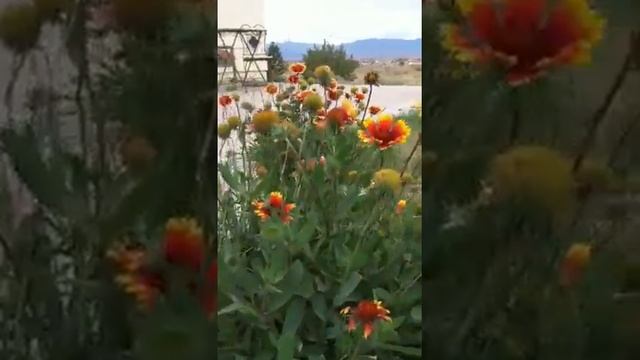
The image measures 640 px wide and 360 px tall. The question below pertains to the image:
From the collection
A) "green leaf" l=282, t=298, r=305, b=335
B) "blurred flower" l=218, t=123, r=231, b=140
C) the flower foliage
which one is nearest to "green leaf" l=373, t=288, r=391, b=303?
the flower foliage

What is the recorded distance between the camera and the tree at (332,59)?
3.94 feet

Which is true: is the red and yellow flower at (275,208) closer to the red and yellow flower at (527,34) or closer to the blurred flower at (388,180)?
the blurred flower at (388,180)

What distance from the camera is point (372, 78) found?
121cm

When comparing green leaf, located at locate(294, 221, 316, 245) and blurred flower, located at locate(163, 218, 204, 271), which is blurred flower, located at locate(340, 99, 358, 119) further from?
blurred flower, located at locate(163, 218, 204, 271)

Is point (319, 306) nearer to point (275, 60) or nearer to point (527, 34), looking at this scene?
point (275, 60)

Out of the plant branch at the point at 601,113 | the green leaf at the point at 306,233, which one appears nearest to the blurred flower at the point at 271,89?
the green leaf at the point at 306,233

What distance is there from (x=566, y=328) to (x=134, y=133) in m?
0.57

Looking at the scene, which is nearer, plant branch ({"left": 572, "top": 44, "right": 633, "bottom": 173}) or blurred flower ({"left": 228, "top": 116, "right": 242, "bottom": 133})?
plant branch ({"left": 572, "top": 44, "right": 633, "bottom": 173})

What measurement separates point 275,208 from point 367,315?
22 cm

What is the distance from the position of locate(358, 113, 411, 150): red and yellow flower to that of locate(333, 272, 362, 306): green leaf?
0.20m

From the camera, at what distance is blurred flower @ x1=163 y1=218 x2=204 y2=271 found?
1016mm

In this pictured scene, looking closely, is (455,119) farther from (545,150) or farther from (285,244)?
(285,244)

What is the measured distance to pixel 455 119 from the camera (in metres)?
0.99

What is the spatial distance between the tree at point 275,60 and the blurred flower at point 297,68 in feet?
0.05
